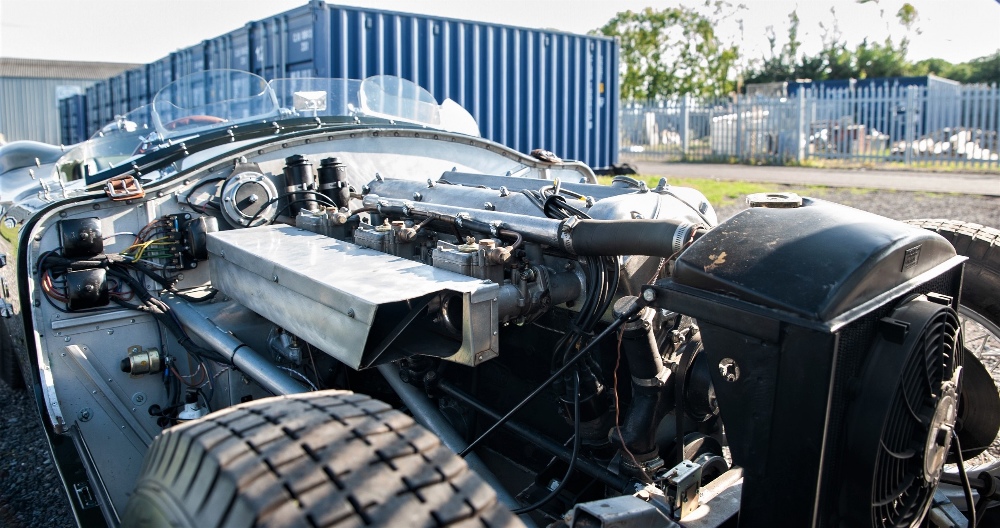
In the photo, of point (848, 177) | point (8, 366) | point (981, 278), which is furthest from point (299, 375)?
point (848, 177)

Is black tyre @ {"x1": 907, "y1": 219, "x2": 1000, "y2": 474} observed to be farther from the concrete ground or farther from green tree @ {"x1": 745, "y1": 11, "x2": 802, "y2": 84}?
green tree @ {"x1": 745, "y1": 11, "x2": 802, "y2": 84}

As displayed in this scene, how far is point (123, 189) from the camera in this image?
332 cm

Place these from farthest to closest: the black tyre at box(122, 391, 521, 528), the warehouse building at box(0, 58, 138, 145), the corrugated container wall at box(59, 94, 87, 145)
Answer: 1. the warehouse building at box(0, 58, 138, 145)
2. the corrugated container wall at box(59, 94, 87, 145)
3. the black tyre at box(122, 391, 521, 528)

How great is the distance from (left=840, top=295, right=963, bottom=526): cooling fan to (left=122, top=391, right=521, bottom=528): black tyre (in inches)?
30.6

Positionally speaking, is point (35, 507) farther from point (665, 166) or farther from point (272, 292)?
point (665, 166)

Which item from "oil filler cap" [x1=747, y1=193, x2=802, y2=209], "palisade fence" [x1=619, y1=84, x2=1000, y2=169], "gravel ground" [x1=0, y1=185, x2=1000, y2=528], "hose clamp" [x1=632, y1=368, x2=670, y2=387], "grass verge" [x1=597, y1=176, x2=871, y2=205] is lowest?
"gravel ground" [x1=0, y1=185, x2=1000, y2=528]

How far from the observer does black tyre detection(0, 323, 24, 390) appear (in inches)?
194

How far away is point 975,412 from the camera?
2551 millimetres

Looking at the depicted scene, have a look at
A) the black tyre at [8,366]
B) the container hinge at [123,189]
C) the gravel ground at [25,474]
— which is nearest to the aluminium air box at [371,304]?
the container hinge at [123,189]

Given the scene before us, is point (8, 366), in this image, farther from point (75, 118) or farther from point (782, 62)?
point (782, 62)

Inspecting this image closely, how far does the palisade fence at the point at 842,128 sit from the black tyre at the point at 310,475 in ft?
60.6

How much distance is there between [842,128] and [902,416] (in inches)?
749

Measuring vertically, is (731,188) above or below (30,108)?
below

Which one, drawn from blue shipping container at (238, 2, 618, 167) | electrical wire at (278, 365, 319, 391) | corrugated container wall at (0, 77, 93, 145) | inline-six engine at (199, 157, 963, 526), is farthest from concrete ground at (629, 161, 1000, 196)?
corrugated container wall at (0, 77, 93, 145)
